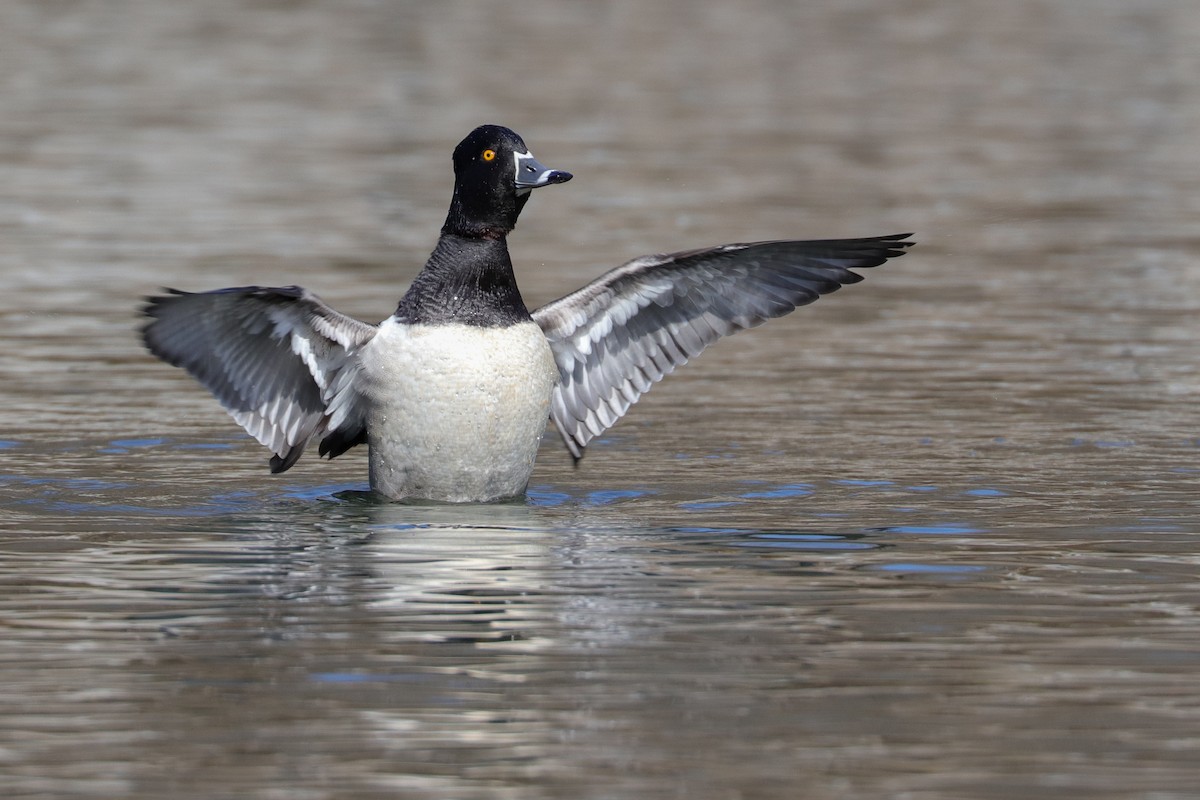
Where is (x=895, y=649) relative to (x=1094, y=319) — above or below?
below

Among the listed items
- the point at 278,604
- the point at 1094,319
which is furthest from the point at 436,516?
the point at 1094,319

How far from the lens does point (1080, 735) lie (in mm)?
6227

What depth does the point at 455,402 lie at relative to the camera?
976 cm

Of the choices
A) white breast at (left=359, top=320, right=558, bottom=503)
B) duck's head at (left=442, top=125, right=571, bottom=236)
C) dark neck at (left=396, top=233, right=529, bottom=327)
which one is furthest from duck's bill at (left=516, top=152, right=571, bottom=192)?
white breast at (left=359, top=320, right=558, bottom=503)

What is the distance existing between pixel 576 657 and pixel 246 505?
3.55 m

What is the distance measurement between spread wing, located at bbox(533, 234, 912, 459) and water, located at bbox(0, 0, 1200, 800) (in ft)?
1.70

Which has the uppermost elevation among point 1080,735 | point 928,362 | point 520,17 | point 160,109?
point 520,17

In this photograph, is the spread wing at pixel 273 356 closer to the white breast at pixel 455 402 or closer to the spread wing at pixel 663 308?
the white breast at pixel 455 402

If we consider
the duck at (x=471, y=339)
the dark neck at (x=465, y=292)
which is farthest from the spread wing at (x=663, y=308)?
the dark neck at (x=465, y=292)

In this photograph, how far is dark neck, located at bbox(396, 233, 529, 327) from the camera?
9.79 meters

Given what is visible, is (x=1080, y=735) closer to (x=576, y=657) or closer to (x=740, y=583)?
(x=576, y=657)

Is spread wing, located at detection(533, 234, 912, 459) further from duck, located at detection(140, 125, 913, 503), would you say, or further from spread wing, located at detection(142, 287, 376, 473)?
spread wing, located at detection(142, 287, 376, 473)

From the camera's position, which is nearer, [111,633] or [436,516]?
[111,633]

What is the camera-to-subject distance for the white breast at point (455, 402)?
9.73m
